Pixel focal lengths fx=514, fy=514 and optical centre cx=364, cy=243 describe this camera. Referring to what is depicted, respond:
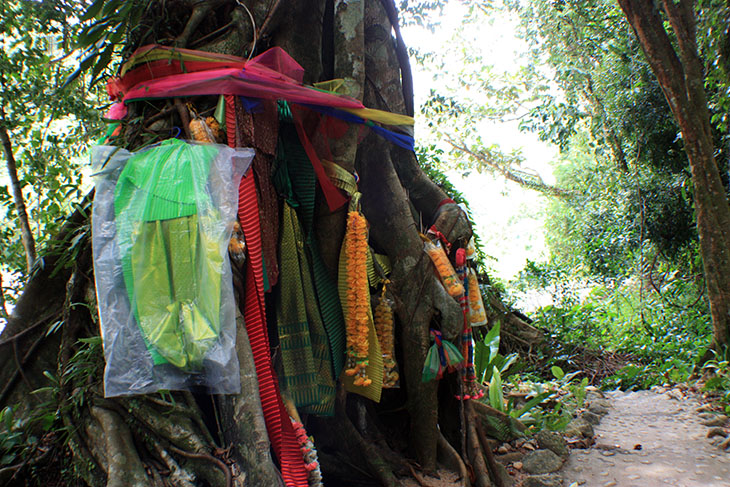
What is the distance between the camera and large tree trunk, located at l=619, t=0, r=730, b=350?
16.6 feet

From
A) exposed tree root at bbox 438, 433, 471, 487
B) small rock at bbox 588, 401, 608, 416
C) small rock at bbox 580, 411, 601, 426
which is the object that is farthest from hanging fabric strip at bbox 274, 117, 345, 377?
small rock at bbox 588, 401, 608, 416

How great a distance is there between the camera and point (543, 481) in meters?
3.39

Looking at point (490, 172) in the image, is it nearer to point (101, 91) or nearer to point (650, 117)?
point (650, 117)

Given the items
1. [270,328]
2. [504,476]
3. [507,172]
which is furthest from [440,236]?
[507,172]

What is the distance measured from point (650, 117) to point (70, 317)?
7.55 m

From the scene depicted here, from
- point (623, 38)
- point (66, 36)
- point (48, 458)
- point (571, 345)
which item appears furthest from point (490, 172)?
point (48, 458)

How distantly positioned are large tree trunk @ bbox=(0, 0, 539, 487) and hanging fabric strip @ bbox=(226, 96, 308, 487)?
0.25 ft

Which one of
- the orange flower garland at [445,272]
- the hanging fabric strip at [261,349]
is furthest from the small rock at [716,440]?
the hanging fabric strip at [261,349]

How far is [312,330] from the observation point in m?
3.01

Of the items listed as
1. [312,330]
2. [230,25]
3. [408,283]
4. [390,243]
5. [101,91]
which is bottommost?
[312,330]

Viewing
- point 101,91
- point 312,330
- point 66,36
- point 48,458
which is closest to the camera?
point 48,458

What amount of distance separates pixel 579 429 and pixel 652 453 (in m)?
0.56

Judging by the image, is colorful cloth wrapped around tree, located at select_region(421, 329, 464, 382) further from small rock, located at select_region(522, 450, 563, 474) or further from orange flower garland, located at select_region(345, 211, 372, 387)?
small rock, located at select_region(522, 450, 563, 474)

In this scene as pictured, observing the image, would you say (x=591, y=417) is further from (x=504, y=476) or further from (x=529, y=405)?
(x=504, y=476)
